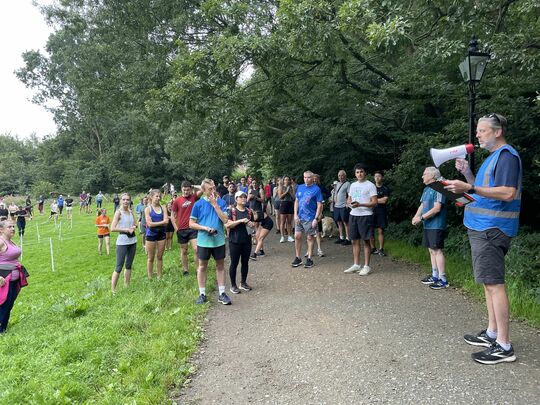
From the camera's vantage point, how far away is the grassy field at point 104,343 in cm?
367

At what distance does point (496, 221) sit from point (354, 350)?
6.11 ft

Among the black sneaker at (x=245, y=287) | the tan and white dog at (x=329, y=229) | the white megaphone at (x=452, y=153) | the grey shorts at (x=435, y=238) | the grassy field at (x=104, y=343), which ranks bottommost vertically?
the grassy field at (x=104, y=343)

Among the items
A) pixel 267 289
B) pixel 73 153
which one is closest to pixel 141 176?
pixel 73 153

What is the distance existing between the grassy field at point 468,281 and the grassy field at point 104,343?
387 centimetres

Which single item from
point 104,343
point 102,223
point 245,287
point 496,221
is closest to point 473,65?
point 496,221

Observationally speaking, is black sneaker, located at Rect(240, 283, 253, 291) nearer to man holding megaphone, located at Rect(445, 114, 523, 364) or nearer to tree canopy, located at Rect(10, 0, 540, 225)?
man holding megaphone, located at Rect(445, 114, 523, 364)

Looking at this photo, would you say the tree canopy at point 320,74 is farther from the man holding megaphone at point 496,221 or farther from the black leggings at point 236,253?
the black leggings at point 236,253

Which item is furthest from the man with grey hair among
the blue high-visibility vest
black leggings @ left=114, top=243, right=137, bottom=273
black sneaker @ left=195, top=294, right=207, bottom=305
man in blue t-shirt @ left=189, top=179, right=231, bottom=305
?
the blue high-visibility vest

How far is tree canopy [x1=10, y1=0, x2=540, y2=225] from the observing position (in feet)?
21.1

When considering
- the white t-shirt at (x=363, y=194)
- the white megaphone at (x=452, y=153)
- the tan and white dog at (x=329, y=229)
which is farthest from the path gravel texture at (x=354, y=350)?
the tan and white dog at (x=329, y=229)

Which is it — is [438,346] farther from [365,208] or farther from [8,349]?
[8,349]

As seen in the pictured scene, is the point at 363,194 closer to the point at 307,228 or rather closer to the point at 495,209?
the point at 307,228

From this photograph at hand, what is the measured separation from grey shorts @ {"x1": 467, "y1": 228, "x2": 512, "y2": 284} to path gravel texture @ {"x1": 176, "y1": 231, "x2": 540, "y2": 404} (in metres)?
0.80

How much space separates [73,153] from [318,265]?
53.4 m
